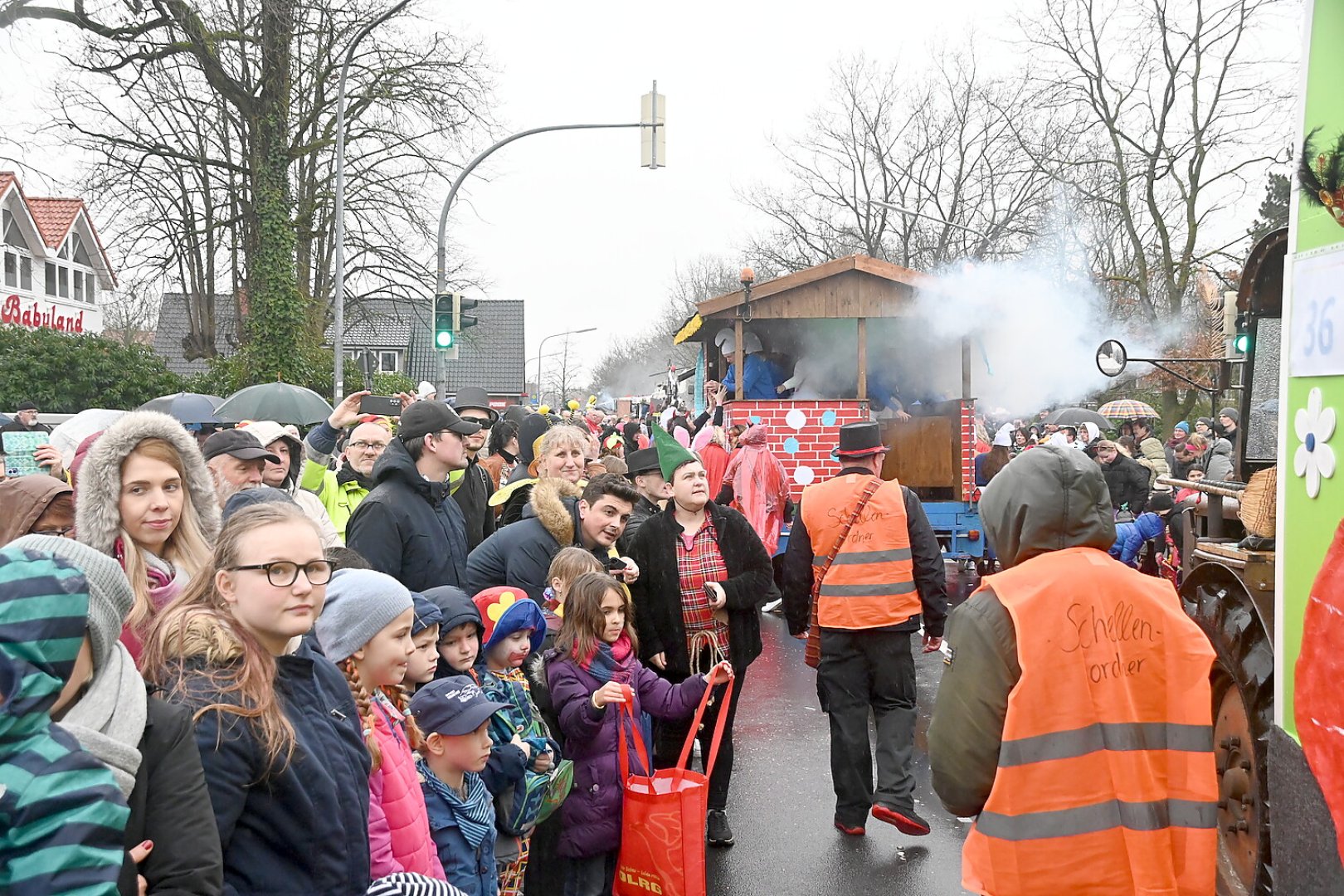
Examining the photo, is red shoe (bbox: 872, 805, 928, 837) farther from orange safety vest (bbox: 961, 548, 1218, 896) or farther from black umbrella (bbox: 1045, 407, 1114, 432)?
black umbrella (bbox: 1045, 407, 1114, 432)

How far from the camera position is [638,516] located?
259 inches

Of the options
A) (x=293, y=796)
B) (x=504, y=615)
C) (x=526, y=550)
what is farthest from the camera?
(x=526, y=550)

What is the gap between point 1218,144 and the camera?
24.1 meters

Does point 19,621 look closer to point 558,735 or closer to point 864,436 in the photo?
point 558,735

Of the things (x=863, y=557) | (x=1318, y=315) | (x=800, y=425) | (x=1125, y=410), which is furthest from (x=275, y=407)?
(x=1125, y=410)

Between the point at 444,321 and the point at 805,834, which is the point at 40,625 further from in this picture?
the point at 444,321

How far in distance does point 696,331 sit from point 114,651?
1176cm

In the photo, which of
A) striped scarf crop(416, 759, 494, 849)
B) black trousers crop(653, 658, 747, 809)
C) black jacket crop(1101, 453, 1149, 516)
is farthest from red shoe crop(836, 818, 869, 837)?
black jacket crop(1101, 453, 1149, 516)

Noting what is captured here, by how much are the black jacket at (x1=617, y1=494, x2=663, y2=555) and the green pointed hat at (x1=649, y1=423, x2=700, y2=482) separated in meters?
0.31

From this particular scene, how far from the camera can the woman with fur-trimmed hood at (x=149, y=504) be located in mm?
3342

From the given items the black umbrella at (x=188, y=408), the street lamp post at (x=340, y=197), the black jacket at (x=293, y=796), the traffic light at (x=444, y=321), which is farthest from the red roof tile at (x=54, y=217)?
the black jacket at (x=293, y=796)

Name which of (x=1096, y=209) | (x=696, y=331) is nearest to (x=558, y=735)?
(x=696, y=331)

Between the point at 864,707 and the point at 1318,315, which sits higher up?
the point at 1318,315

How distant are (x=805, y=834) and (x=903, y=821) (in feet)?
1.70
